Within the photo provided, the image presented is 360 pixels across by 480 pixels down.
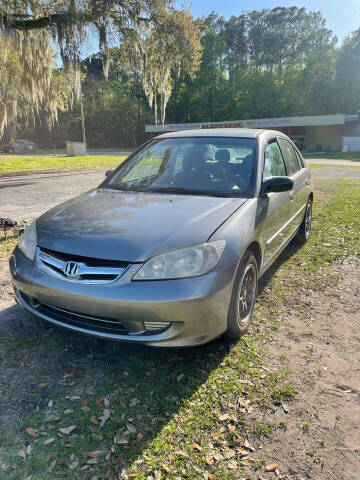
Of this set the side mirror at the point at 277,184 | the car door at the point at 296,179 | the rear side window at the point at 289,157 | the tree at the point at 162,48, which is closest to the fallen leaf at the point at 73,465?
the side mirror at the point at 277,184

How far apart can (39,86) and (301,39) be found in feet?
213

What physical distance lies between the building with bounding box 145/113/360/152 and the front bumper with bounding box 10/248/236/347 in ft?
124

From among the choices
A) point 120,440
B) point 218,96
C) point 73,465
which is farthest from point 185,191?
point 218,96

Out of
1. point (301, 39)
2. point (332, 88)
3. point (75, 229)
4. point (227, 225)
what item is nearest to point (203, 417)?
point (227, 225)

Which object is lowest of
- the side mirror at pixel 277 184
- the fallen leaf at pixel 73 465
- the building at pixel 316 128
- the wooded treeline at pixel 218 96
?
the fallen leaf at pixel 73 465

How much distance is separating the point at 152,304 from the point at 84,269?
0.51m

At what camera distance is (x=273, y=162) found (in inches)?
151

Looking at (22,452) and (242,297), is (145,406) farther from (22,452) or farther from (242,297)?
(242,297)

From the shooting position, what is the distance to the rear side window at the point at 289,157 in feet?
14.4

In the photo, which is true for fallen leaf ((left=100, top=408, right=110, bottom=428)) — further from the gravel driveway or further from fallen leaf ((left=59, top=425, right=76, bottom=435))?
the gravel driveway

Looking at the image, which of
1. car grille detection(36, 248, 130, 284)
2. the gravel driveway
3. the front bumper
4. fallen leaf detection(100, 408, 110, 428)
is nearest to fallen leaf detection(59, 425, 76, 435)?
fallen leaf detection(100, 408, 110, 428)

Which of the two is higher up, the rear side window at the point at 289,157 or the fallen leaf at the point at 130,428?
the rear side window at the point at 289,157

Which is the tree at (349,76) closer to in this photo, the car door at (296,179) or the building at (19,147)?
the building at (19,147)

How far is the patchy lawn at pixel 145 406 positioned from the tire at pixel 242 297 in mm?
181
